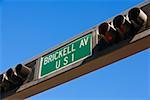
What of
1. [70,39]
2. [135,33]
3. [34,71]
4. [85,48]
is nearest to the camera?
[135,33]

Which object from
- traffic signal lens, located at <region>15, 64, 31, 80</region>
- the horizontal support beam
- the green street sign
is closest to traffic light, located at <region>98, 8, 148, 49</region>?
the horizontal support beam

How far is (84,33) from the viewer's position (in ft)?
24.2

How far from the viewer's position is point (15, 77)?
828 centimetres

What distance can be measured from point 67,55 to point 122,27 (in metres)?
1.31

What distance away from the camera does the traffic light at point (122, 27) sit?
6.30 meters

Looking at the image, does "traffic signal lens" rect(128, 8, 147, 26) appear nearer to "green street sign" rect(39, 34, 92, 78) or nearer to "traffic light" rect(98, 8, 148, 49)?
"traffic light" rect(98, 8, 148, 49)

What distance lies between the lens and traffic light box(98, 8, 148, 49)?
6305mm

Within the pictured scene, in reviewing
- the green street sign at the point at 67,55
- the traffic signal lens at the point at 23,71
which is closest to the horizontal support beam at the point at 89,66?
the green street sign at the point at 67,55

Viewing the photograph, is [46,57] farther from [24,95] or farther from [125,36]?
[125,36]

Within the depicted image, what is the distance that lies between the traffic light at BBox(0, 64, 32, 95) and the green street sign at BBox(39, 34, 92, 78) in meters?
0.50

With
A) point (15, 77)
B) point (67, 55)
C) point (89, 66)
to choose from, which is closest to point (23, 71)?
point (15, 77)

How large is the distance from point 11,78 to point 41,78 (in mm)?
940

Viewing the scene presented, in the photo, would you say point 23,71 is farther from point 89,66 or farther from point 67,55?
point 89,66

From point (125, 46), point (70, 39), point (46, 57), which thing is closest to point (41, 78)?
point (46, 57)
